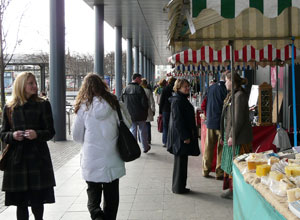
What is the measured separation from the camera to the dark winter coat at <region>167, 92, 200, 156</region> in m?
6.29

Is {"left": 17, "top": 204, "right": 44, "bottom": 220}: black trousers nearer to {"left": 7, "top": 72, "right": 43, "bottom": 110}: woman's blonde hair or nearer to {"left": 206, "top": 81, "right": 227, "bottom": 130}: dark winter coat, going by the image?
{"left": 7, "top": 72, "right": 43, "bottom": 110}: woman's blonde hair

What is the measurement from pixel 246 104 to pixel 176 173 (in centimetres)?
157

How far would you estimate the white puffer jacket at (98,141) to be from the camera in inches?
175

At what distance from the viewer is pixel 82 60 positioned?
63.6m

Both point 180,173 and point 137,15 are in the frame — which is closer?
point 180,173

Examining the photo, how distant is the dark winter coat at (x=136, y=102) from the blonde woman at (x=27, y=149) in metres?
5.75

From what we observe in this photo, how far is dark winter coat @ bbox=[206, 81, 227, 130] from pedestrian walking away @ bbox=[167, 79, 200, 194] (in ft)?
3.15

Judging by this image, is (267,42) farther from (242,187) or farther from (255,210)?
(255,210)

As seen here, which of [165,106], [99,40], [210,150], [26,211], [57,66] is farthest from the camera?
[99,40]

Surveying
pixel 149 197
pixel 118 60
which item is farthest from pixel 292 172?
pixel 118 60

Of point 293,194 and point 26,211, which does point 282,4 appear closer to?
point 293,194

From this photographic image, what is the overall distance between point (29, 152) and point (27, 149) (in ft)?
0.13

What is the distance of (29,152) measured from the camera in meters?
4.38

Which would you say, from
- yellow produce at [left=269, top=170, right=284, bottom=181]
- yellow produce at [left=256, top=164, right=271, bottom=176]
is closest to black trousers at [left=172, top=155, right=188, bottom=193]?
yellow produce at [left=256, top=164, right=271, bottom=176]
